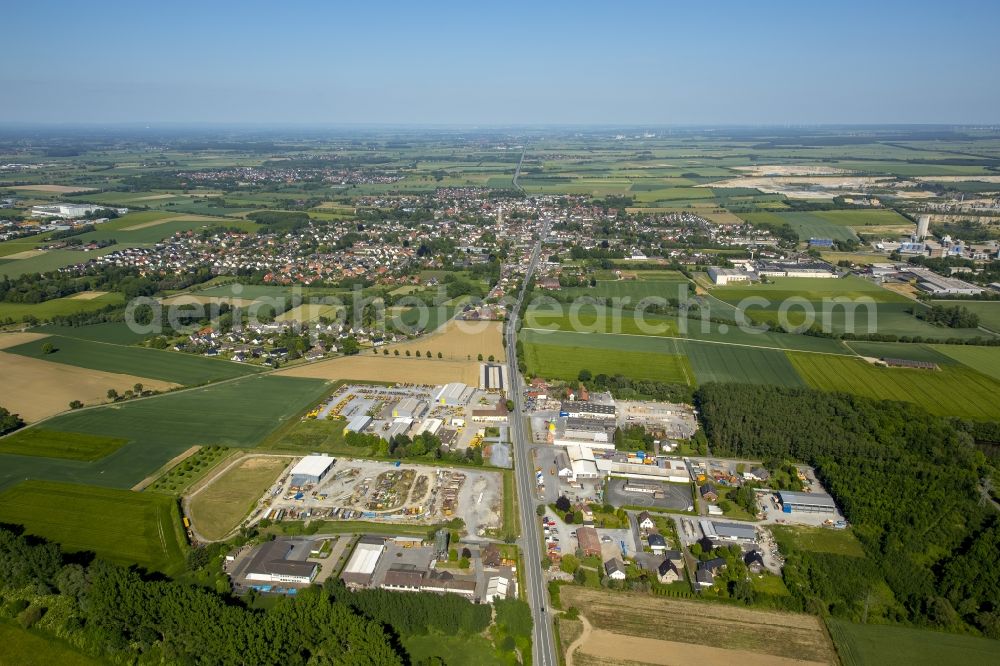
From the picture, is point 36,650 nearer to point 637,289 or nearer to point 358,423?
point 358,423

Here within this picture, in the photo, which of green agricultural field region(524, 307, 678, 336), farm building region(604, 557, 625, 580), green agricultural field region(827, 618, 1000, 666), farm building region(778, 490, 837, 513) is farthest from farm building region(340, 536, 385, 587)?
green agricultural field region(524, 307, 678, 336)

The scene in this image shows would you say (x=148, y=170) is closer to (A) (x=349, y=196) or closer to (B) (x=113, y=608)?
(A) (x=349, y=196)

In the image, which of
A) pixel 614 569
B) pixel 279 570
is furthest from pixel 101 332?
pixel 614 569

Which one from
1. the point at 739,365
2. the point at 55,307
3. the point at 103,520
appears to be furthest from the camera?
the point at 55,307

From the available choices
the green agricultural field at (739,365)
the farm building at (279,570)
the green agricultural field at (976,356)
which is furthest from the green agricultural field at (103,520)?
the green agricultural field at (976,356)

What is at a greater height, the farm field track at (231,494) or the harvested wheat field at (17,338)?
the harvested wheat field at (17,338)

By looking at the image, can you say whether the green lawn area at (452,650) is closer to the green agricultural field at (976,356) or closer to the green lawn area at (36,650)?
the green lawn area at (36,650)
